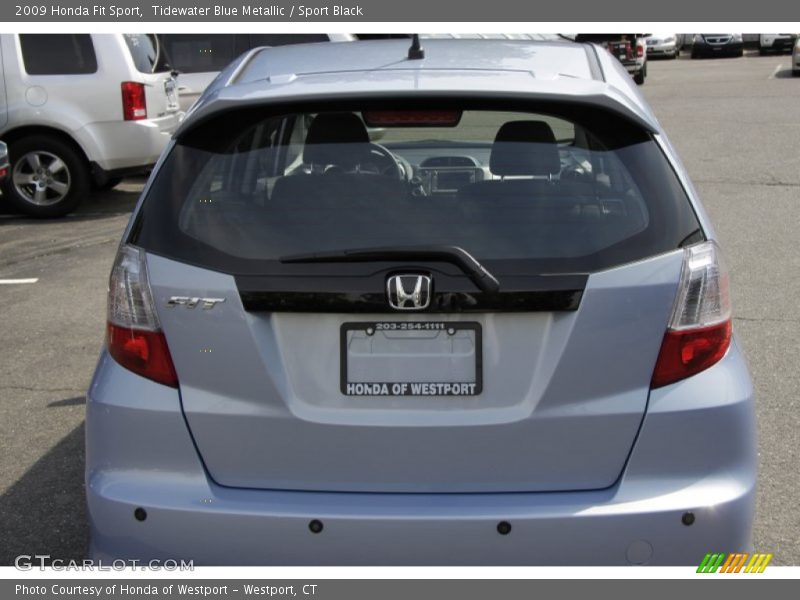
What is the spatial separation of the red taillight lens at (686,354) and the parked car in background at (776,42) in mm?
40232

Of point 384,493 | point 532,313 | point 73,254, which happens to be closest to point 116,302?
point 384,493

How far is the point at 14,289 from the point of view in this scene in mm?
8523

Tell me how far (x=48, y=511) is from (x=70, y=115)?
7.64 m

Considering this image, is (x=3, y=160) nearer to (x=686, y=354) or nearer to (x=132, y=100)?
(x=132, y=100)

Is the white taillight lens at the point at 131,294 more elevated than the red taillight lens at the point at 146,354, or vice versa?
the white taillight lens at the point at 131,294

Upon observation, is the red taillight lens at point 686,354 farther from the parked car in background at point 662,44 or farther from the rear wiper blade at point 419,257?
the parked car in background at point 662,44

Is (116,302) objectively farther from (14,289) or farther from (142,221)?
(14,289)

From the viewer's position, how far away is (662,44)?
42.6 metres

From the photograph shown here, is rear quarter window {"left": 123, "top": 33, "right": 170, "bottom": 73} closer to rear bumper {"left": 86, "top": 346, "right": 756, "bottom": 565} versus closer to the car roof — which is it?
the car roof

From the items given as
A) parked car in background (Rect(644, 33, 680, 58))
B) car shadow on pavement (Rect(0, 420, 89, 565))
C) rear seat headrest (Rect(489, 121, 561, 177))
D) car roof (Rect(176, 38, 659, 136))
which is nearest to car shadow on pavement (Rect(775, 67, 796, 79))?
parked car in background (Rect(644, 33, 680, 58))

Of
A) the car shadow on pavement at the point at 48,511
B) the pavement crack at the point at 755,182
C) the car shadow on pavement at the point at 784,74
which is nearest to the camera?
the car shadow on pavement at the point at 48,511

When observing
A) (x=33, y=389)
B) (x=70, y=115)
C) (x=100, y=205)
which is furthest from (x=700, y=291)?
(x=100, y=205)

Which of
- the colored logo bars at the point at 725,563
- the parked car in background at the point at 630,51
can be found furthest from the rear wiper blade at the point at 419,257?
the parked car in background at the point at 630,51

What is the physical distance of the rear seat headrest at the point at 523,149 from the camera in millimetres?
3232
